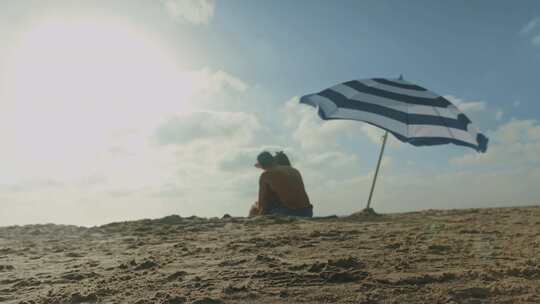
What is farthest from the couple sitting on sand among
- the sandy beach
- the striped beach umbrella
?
the sandy beach

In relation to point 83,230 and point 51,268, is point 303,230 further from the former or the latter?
point 83,230

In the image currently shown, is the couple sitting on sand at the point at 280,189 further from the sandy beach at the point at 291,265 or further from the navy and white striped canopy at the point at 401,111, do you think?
the sandy beach at the point at 291,265

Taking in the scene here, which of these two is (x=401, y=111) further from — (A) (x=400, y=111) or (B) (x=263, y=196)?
(B) (x=263, y=196)

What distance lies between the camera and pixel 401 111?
754 centimetres

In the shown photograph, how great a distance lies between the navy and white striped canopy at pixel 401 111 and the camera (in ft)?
23.9

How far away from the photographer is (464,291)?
2.84 meters

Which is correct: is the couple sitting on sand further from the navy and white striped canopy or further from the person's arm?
the navy and white striped canopy

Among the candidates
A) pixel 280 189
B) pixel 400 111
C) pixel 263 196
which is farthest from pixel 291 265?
pixel 400 111

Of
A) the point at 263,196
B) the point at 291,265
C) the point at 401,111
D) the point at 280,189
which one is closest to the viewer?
the point at 291,265

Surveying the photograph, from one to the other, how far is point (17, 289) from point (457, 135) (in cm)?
621

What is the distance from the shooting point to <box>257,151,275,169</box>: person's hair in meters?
7.77

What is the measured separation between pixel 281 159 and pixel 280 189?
2.05ft

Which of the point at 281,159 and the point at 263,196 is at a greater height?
the point at 281,159

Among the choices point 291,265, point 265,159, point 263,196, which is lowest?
point 291,265
